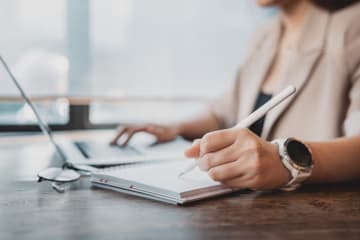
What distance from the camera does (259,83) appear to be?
1.31 metres

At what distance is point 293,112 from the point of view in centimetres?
115

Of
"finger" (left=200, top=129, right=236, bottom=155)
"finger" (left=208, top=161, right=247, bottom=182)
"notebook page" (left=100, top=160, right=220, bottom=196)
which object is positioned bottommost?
"notebook page" (left=100, top=160, right=220, bottom=196)

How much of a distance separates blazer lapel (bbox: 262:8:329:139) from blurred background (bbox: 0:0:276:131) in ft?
1.44

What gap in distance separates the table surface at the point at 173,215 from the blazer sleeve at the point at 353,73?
9.3 inches

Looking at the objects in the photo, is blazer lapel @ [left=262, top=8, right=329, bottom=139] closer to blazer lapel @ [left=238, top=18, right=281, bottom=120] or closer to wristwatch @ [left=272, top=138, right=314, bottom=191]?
blazer lapel @ [left=238, top=18, right=281, bottom=120]

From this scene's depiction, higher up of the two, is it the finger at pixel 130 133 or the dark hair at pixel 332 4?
the dark hair at pixel 332 4

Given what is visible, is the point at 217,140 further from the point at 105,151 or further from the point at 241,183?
the point at 105,151

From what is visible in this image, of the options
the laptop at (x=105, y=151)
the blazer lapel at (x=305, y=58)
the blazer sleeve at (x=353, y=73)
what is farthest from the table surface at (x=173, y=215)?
the blazer lapel at (x=305, y=58)

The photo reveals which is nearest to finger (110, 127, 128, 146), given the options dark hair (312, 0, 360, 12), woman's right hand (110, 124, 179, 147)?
woman's right hand (110, 124, 179, 147)

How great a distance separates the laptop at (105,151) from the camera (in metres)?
0.93

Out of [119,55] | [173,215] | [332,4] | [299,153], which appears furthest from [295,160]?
[119,55]

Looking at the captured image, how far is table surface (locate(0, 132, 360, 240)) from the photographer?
0.58 meters

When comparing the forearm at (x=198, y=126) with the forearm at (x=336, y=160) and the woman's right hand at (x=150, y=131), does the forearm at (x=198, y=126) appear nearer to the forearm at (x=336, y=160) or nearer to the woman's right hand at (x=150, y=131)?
the woman's right hand at (x=150, y=131)

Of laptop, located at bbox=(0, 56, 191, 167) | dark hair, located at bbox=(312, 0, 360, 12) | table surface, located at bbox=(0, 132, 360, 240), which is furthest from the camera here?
dark hair, located at bbox=(312, 0, 360, 12)
